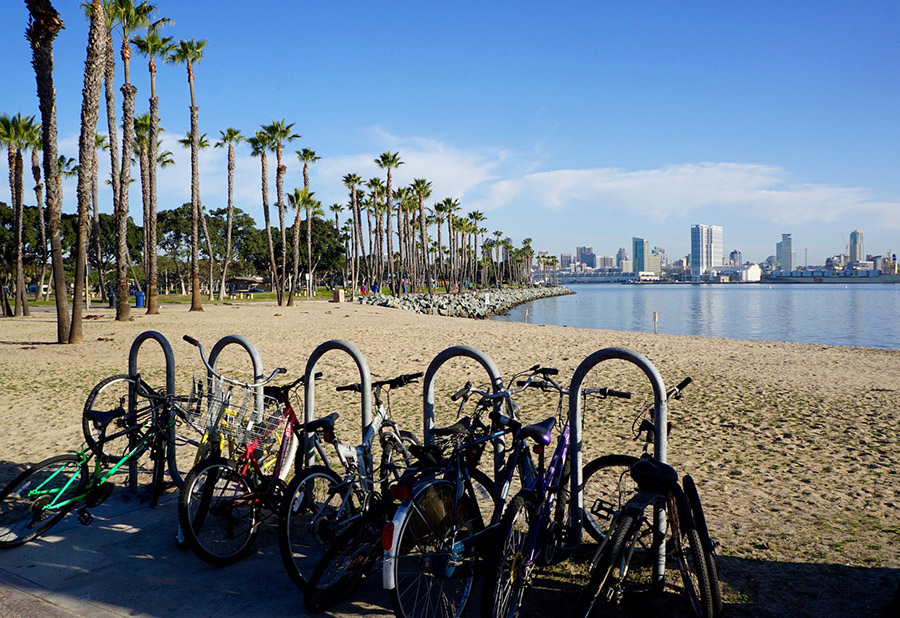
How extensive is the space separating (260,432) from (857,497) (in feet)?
16.2

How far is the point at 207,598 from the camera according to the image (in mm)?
3566

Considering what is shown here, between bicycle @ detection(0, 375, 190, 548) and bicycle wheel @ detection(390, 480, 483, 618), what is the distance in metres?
2.24

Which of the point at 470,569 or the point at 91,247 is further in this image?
the point at 91,247

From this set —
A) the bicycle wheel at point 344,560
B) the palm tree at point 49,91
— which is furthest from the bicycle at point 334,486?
the palm tree at point 49,91

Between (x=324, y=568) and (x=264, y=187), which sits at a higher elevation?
(x=264, y=187)

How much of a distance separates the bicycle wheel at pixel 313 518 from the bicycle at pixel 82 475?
1266 mm

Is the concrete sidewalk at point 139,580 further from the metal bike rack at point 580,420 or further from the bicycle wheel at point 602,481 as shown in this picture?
the bicycle wheel at point 602,481

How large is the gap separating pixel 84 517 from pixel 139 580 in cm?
108

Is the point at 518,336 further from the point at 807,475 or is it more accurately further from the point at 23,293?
the point at 23,293

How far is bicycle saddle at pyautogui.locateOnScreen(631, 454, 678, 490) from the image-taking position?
313 centimetres

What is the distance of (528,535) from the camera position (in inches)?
133

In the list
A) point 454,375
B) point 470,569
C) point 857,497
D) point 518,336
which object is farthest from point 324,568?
point 518,336

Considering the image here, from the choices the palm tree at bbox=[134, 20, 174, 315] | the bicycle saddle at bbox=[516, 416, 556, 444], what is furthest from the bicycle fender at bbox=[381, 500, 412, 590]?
the palm tree at bbox=[134, 20, 174, 315]

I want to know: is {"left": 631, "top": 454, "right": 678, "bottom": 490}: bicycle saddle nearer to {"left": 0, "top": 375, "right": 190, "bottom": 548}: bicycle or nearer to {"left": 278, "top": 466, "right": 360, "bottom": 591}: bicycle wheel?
{"left": 278, "top": 466, "right": 360, "bottom": 591}: bicycle wheel
